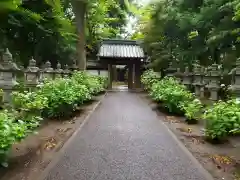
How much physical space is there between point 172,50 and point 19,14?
953 cm

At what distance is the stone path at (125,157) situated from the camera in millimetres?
4398

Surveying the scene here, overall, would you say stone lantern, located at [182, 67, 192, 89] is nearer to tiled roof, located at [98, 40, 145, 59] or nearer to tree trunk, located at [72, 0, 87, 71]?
tree trunk, located at [72, 0, 87, 71]

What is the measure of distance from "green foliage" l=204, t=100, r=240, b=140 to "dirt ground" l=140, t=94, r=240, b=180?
0.28 m

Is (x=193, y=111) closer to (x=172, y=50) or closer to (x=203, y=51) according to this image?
(x=203, y=51)

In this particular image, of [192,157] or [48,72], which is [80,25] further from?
[192,157]

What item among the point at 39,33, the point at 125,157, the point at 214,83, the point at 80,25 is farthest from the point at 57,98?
the point at 80,25

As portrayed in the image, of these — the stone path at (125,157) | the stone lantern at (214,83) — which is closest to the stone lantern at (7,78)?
the stone path at (125,157)

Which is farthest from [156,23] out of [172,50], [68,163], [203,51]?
[68,163]

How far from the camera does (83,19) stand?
18953 mm

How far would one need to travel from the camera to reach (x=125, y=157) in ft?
17.2

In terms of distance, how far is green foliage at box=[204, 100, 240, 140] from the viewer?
5799mm

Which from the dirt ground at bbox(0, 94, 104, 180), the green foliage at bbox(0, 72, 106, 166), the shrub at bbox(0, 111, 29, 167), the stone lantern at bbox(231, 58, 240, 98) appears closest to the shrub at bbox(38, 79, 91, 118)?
the green foliage at bbox(0, 72, 106, 166)

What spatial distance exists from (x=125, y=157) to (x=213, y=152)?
1.85m

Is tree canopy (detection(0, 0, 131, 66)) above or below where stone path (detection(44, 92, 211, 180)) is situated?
above
